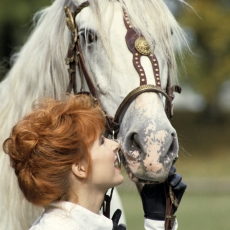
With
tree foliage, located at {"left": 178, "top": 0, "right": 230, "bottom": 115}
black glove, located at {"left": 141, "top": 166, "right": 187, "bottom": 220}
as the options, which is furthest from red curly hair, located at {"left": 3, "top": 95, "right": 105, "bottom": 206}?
tree foliage, located at {"left": 178, "top": 0, "right": 230, "bottom": 115}

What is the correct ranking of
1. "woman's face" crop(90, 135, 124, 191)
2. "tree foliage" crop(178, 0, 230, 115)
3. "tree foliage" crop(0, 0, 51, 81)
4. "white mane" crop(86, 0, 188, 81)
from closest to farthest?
1. "woman's face" crop(90, 135, 124, 191)
2. "white mane" crop(86, 0, 188, 81)
3. "tree foliage" crop(0, 0, 51, 81)
4. "tree foliage" crop(178, 0, 230, 115)

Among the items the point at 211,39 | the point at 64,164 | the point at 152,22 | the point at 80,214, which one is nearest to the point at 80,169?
the point at 64,164

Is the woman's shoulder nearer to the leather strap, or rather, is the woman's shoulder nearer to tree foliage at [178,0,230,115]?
the leather strap

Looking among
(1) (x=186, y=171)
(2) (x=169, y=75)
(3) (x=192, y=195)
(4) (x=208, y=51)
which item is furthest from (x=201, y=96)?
(2) (x=169, y=75)

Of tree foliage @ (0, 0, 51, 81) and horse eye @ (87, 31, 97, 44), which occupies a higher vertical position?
horse eye @ (87, 31, 97, 44)

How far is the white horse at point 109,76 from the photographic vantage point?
3100 mm

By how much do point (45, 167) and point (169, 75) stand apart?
1.32m

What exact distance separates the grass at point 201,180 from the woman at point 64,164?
3.20ft

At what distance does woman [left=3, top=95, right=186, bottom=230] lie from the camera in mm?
2535

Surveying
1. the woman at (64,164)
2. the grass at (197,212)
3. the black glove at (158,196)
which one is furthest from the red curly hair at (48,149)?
the grass at (197,212)

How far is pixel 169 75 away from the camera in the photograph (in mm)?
3619

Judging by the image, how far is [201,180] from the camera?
52.2 ft

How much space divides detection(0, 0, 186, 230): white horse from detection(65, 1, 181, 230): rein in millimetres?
25

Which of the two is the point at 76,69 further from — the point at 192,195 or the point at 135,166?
the point at 192,195
